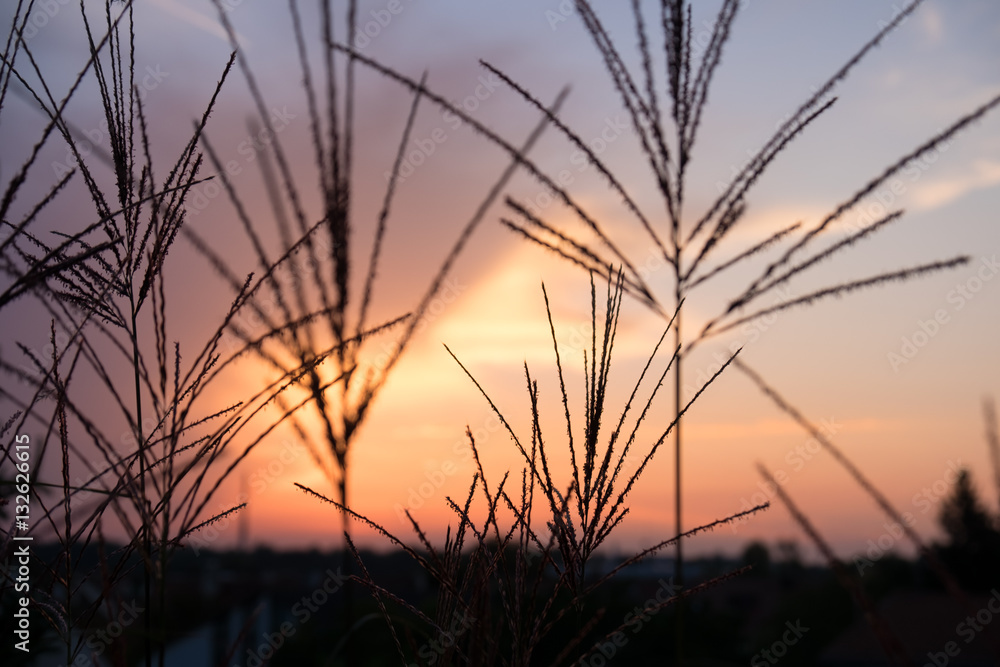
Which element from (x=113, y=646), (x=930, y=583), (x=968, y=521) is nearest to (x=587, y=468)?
(x=113, y=646)

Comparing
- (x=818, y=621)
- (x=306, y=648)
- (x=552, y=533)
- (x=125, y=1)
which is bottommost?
(x=818, y=621)

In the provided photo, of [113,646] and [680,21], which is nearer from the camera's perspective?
[113,646]

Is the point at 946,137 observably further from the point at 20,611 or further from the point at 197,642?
the point at 197,642

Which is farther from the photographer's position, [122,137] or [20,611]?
[20,611]

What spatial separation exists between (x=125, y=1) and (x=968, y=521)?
4192 cm

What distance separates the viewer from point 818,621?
131 feet

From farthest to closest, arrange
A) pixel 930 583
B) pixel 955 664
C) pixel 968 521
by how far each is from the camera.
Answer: pixel 968 521 < pixel 930 583 < pixel 955 664

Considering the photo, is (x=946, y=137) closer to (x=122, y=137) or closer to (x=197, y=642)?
(x=122, y=137)

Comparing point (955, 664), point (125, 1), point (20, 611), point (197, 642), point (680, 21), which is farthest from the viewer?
point (197, 642)

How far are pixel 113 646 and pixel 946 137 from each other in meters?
1.83

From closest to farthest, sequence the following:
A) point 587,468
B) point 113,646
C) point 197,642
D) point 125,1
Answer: point 113,646
point 587,468
point 125,1
point 197,642

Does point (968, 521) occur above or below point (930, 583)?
above

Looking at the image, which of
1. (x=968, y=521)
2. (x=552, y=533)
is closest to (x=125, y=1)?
(x=552, y=533)

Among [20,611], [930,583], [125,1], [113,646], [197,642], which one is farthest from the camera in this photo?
[930,583]
